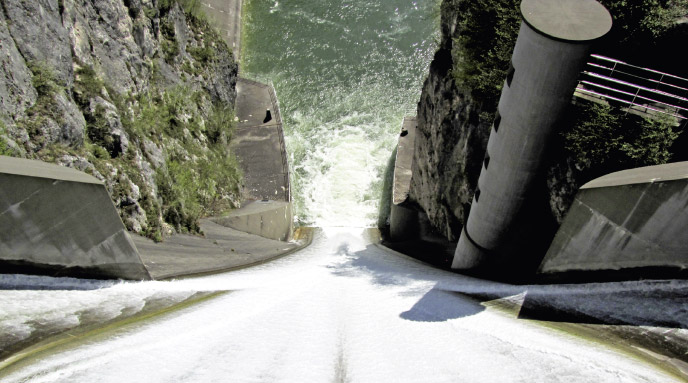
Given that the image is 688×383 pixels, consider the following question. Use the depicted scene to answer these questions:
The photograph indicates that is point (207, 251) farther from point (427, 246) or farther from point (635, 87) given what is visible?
point (635, 87)

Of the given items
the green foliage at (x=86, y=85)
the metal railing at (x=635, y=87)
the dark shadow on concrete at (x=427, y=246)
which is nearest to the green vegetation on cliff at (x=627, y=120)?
the metal railing at (x=635, y=87)

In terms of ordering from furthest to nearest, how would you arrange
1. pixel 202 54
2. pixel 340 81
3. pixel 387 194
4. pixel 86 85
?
1. pixel 340 81
2. pixel 387 194
3. pixel 202 54
4. pixel 86 85

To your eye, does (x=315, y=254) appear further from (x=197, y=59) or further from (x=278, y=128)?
(x=197, y=59)

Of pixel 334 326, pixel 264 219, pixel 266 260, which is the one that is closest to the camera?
pixel 334 326

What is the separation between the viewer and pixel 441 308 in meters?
10.3

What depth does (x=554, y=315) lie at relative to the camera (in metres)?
9.33

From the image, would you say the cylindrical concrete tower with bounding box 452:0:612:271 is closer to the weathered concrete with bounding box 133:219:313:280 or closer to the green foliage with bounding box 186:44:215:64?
the weathered concrete with bounding box 133:219:313:280

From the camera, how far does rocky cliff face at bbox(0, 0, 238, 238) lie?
11578 millimetres

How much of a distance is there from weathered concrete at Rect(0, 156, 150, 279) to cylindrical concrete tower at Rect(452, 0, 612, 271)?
8298mm

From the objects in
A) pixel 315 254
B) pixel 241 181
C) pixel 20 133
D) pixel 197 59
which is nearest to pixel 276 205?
pixel 241 181

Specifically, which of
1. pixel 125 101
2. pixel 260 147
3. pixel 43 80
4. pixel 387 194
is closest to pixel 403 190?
pixel 387 194

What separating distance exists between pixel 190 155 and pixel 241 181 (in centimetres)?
329

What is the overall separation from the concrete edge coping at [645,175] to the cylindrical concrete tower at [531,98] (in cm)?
171

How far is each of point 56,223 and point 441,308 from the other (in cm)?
737
